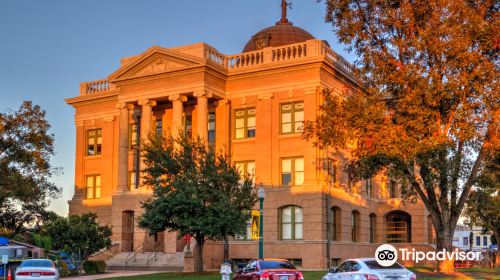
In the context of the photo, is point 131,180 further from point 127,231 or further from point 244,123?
point 244,123

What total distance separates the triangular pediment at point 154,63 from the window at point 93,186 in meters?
9.82

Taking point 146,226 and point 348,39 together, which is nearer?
point 348,39

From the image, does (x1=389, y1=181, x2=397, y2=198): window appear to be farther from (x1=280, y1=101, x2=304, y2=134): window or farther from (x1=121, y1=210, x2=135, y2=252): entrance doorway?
(x1=121, y1=210, x2=135, y2=252): entrance doorway

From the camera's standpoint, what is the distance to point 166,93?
50750mm

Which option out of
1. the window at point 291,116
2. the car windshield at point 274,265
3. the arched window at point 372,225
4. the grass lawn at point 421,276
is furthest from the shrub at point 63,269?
the arched window at point 372,225

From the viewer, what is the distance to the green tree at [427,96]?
31484 mm

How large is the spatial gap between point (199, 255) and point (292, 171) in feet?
37.2

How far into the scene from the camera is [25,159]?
5072 centimetres

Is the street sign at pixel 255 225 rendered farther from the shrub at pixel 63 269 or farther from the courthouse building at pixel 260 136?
the shrub at pixel 63 269

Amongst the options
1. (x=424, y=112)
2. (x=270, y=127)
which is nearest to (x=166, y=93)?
(x=270, y=127)

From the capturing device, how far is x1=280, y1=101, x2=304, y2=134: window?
48469mm

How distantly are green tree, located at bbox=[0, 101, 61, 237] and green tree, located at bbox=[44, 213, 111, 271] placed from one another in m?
6.81

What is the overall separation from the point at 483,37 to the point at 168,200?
17860 millimetres

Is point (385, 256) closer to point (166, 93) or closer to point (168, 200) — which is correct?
point (168, 200)
